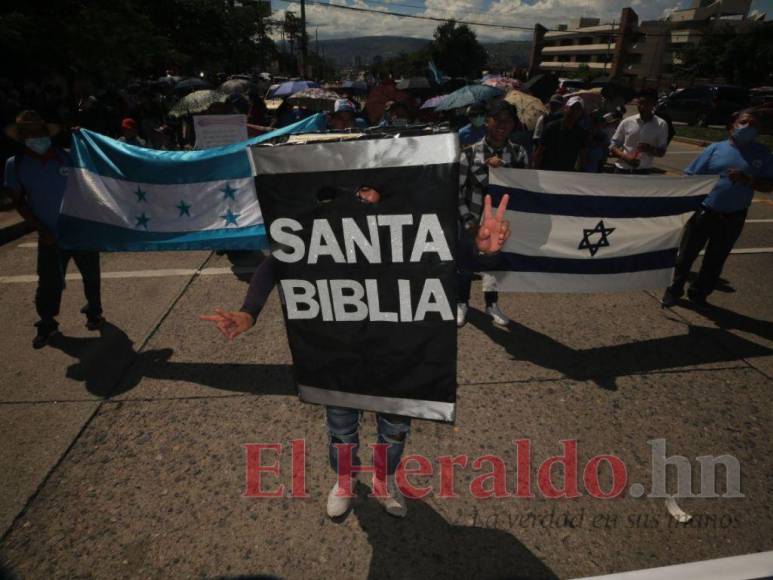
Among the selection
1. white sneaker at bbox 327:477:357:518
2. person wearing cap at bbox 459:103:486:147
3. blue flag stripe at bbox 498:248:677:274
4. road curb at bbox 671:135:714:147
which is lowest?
road curb at bbox 671:135:714:147

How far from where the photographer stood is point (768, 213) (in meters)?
8.18

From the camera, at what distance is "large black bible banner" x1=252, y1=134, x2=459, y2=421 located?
1.49 metres

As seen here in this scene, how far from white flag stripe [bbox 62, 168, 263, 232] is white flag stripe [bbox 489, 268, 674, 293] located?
258 centimetres

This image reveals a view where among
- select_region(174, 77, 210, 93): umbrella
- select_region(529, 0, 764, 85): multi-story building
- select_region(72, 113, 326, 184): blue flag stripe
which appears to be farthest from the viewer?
select_region(529, 0, 764, 85): multi-story building

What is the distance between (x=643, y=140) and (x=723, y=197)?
1.82m

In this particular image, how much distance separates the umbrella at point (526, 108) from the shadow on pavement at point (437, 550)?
8082 mm

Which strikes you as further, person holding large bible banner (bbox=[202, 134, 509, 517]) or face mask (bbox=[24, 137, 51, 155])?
face mask (bbox=[24, 137, 51, 155])

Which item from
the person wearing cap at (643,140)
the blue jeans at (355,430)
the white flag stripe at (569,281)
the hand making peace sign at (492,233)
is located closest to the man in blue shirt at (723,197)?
the white flag stripe at (569,281)

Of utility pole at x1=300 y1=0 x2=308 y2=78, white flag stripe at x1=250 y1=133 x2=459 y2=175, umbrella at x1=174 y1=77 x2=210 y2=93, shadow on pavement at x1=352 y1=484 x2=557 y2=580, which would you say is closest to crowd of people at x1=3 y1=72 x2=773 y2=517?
shadow on pavement at x1=352 y1=484 x2=557 y2=580

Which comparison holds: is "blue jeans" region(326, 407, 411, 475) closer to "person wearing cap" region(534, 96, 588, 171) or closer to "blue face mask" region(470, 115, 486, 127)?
"blue face mask" region(470, 115, 486, 127)

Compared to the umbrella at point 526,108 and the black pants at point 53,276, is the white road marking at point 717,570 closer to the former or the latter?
the black pants at point 53,276

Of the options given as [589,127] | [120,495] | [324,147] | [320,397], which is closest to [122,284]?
[120,495]

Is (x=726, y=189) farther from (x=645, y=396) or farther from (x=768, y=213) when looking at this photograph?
(x=768, y=213)

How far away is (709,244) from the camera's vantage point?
472cm
